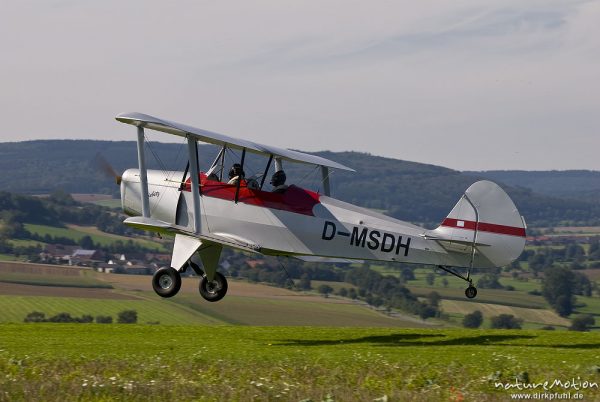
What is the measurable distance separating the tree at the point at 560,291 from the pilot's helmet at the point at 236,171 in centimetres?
4928

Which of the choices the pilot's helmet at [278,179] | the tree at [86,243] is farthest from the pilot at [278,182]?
the tree at [86,243]

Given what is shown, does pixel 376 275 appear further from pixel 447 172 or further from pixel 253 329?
pixel 447 172

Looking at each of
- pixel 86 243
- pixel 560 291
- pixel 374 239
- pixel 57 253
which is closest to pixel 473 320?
pixel 560 291

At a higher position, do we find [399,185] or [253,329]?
[399,185]

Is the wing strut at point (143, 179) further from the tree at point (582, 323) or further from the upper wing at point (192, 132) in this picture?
the tree at point (582, 323)

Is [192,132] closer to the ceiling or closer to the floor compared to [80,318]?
closer to the ceiling

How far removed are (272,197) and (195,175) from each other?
1.54 m

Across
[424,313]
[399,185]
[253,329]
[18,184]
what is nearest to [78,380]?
[253,329]

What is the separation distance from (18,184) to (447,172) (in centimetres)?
8712

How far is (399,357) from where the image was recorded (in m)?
13.2

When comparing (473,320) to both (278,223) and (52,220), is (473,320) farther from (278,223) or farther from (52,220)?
(52,220)

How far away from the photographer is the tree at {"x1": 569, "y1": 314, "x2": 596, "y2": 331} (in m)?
54.9

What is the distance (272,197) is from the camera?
57.8 feet

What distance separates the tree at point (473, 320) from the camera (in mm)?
56406
